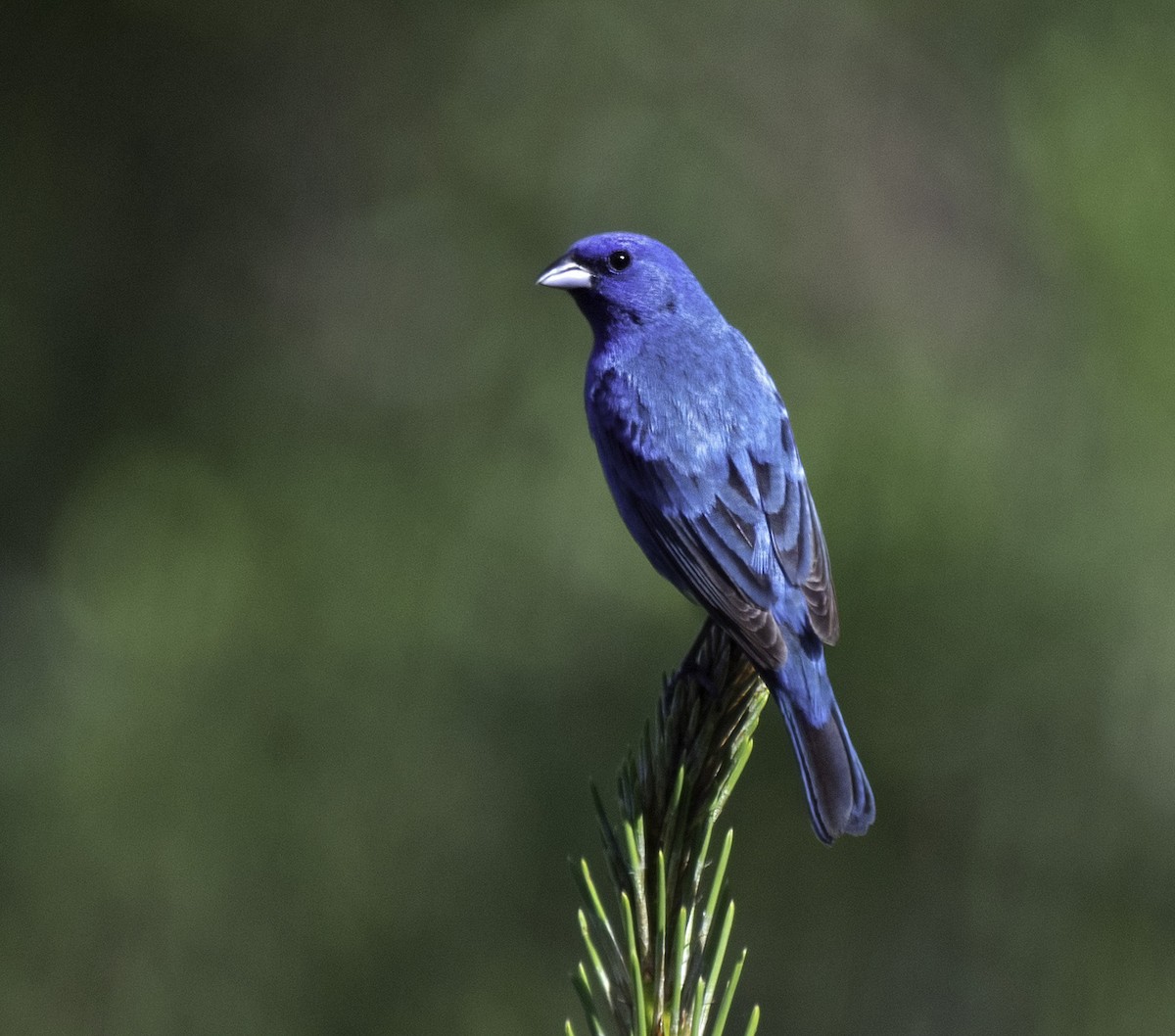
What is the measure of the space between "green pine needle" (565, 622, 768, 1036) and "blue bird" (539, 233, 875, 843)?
9.3 inches

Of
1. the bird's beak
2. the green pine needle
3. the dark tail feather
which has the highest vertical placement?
the bird's beak

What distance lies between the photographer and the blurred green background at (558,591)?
134 inches

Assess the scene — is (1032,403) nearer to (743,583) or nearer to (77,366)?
(743,583)

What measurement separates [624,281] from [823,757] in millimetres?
1375

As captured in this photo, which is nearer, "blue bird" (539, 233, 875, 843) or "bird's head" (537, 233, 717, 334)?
"blue bird" (539, 233, 875, 843)


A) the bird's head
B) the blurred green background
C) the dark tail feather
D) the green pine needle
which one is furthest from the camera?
the blurred green background

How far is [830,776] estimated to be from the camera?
2.18m

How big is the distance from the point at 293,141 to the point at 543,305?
1.16 m

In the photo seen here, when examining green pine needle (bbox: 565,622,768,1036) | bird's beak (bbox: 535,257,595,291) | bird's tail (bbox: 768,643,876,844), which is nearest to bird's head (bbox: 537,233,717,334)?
bird's beak (bbox: 535,257,595,291)

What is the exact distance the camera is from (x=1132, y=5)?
377 cm

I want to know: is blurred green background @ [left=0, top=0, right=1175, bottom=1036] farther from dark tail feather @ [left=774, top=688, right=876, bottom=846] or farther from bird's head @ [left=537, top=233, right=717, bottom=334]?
dark tail feather @ [left=774, top=688, right=876, bottom=846]

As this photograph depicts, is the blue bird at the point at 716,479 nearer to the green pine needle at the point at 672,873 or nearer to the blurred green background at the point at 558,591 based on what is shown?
the green pine needle at the point at 672,873

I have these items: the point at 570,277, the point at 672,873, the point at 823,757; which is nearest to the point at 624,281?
the point at 570,277

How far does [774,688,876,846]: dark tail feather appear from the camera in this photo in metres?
2.13
